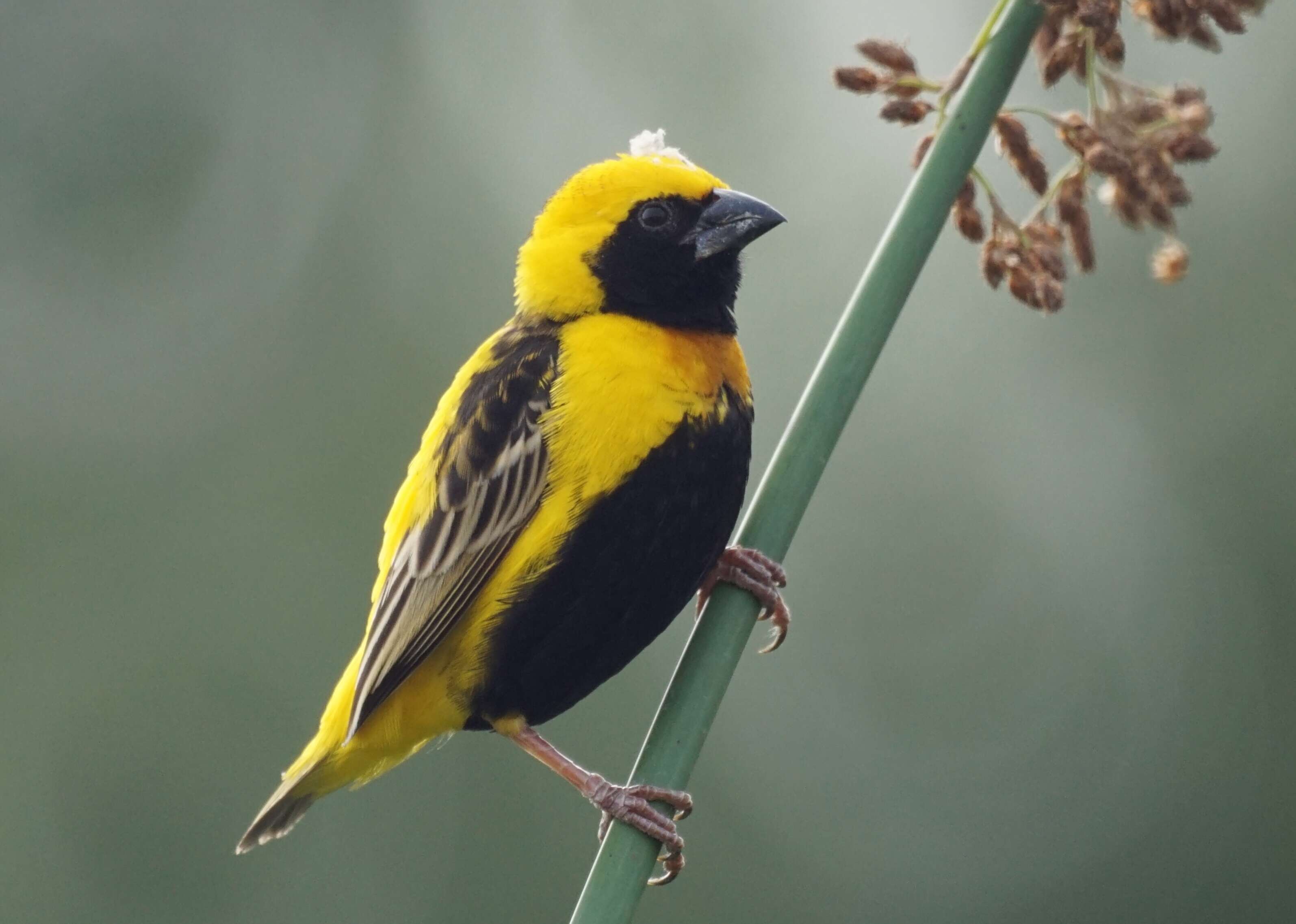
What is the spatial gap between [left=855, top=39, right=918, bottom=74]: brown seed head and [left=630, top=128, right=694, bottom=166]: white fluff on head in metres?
1.40

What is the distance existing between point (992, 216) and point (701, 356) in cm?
108

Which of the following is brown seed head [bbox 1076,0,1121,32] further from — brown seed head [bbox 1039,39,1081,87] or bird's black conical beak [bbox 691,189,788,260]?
bird's black conical beak [bbox 691,189,788,260]

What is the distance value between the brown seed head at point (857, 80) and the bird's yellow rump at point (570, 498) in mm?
980

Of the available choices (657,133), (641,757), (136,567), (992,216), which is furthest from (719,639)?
(136,567)

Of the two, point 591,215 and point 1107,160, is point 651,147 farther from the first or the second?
point 1107,160

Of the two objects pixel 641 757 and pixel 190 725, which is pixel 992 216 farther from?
pixel 190 725

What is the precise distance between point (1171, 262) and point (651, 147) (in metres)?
1.72

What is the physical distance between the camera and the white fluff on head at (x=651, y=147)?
355 centimetres

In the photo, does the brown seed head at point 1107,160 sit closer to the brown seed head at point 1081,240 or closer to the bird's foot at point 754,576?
the brown seed head at point 1081,240

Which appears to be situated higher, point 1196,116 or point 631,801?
point 1196,116

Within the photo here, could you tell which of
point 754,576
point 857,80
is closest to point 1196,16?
point 857,80

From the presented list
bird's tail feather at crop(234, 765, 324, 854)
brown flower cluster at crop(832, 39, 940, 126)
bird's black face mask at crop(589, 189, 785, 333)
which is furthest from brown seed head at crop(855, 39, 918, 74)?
bird's tail feather at crop(234, 765, 324, 854)

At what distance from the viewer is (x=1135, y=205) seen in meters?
1.98

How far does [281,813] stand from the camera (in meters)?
3.64
